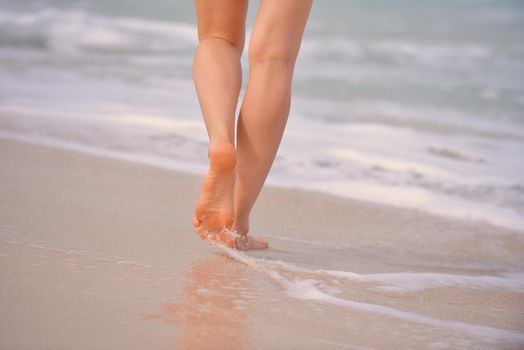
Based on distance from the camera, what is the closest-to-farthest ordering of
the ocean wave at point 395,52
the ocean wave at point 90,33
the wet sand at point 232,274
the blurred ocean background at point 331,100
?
the wet sand at point 232,274, the blurred ocean background at point 331,100, the ocean wave at point 90,33, the ocean wave at point 395,52

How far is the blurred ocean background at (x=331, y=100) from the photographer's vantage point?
148 inches

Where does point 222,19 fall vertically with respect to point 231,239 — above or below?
above

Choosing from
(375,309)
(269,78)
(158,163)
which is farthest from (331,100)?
(375,309)

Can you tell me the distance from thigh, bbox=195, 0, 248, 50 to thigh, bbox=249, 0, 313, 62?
11 cm

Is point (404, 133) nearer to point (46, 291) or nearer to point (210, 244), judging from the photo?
point (210, 244)

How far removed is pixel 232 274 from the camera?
2.06 meters

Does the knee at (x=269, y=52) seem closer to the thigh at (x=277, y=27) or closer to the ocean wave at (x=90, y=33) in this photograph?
the thigh at (x=277, y=27)

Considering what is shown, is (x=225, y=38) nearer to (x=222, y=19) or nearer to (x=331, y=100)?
(x=222, y=19)

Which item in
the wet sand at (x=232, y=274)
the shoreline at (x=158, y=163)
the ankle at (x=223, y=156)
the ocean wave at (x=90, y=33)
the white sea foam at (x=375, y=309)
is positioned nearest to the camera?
the wet sand at (x=232, y=274)

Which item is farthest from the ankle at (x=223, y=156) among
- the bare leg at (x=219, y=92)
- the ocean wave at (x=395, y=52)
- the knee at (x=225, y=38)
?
the ocean wave at (x=395, y=52)

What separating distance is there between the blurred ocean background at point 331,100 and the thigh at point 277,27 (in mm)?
1318

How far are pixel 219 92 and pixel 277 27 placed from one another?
216 millimetres

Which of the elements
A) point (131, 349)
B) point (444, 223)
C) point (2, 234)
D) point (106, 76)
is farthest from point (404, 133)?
point (131, 349)

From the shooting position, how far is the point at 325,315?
6.00 ft
